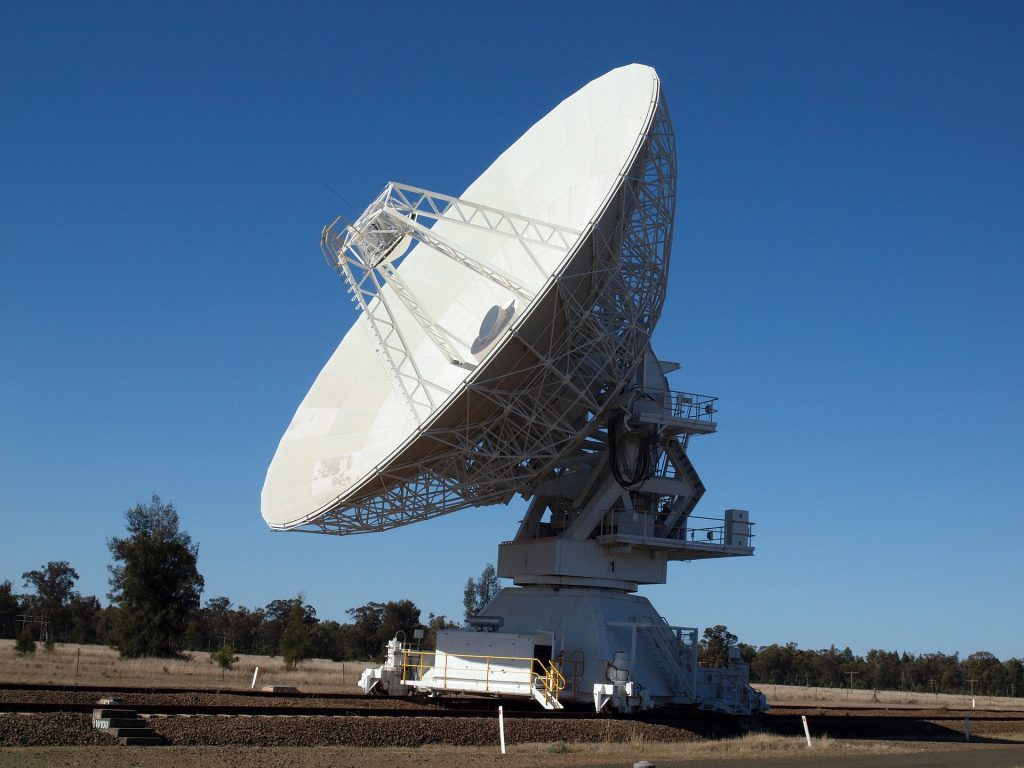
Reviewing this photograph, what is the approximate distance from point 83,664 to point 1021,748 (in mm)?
28920

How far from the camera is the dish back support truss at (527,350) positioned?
20.3 meters

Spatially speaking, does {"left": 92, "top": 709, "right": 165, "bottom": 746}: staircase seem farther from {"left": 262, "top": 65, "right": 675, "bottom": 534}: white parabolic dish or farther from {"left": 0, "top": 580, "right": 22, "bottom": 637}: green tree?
{"left": 0, "top": 580, "right": 22, "bottom": 637}: green tree

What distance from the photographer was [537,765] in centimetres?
1569

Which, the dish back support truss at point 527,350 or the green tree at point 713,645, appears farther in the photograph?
the green tree at point 713,645

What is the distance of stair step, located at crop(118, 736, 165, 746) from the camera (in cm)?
1521

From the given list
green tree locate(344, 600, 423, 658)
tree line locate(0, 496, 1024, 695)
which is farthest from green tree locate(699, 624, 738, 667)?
green tree locate(344, 600, 423, 658)

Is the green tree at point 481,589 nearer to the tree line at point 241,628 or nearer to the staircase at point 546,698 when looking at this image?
the tree line at point 241,628

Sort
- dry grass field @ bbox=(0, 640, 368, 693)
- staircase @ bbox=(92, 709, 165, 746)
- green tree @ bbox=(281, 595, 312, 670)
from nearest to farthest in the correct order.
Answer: staircase @ bbox=(92, 709, 165, 746) → dry grass field @ bbox=(0, 640, 368, 693) → green tree @ bbox=(281, 595, 312, 670)

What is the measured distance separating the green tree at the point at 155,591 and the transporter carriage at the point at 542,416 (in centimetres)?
2466

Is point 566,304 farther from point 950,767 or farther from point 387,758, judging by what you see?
point 950,767

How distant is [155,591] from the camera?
159 feet

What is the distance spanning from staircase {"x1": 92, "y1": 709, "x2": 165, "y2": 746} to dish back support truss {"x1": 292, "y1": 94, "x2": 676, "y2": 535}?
658 cm

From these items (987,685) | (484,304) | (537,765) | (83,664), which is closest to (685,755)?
(537,765)

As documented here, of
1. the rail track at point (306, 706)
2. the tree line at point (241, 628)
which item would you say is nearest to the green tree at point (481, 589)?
the tree line at point (241, 628)
